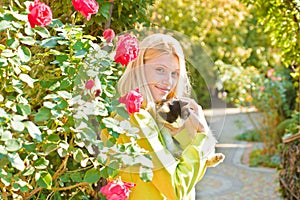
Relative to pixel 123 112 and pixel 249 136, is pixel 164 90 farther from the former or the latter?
pixel 249 136

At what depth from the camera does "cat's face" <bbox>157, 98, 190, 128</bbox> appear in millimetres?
2102

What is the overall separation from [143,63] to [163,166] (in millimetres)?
378

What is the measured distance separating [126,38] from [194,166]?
19.8 inches

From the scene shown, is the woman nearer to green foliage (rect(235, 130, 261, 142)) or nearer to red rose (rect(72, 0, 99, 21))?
red rose (rect(72, 0, 99, 21))

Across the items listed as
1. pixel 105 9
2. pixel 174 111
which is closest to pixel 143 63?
pixel 174 111

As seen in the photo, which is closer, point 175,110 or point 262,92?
point 175,110

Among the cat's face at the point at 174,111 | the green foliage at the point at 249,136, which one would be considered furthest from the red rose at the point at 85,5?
the green foliage at the point at 249,136

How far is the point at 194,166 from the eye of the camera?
207 cm

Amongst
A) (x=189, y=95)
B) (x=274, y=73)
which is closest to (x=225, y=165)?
(x=274, y=73)

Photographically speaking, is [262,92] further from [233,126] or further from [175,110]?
[175,110]

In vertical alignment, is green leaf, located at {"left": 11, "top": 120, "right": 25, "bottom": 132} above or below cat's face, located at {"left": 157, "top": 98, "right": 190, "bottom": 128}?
above

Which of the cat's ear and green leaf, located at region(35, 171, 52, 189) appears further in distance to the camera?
the cat's ear

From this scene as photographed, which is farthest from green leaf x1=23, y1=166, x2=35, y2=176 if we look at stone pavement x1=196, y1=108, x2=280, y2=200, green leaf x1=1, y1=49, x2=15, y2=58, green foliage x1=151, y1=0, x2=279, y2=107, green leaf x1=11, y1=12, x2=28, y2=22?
green foliage x1=151, y1=0, x2=279, y2=107

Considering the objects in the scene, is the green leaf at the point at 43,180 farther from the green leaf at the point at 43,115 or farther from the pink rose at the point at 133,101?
the pink rose at the point at 133,101
